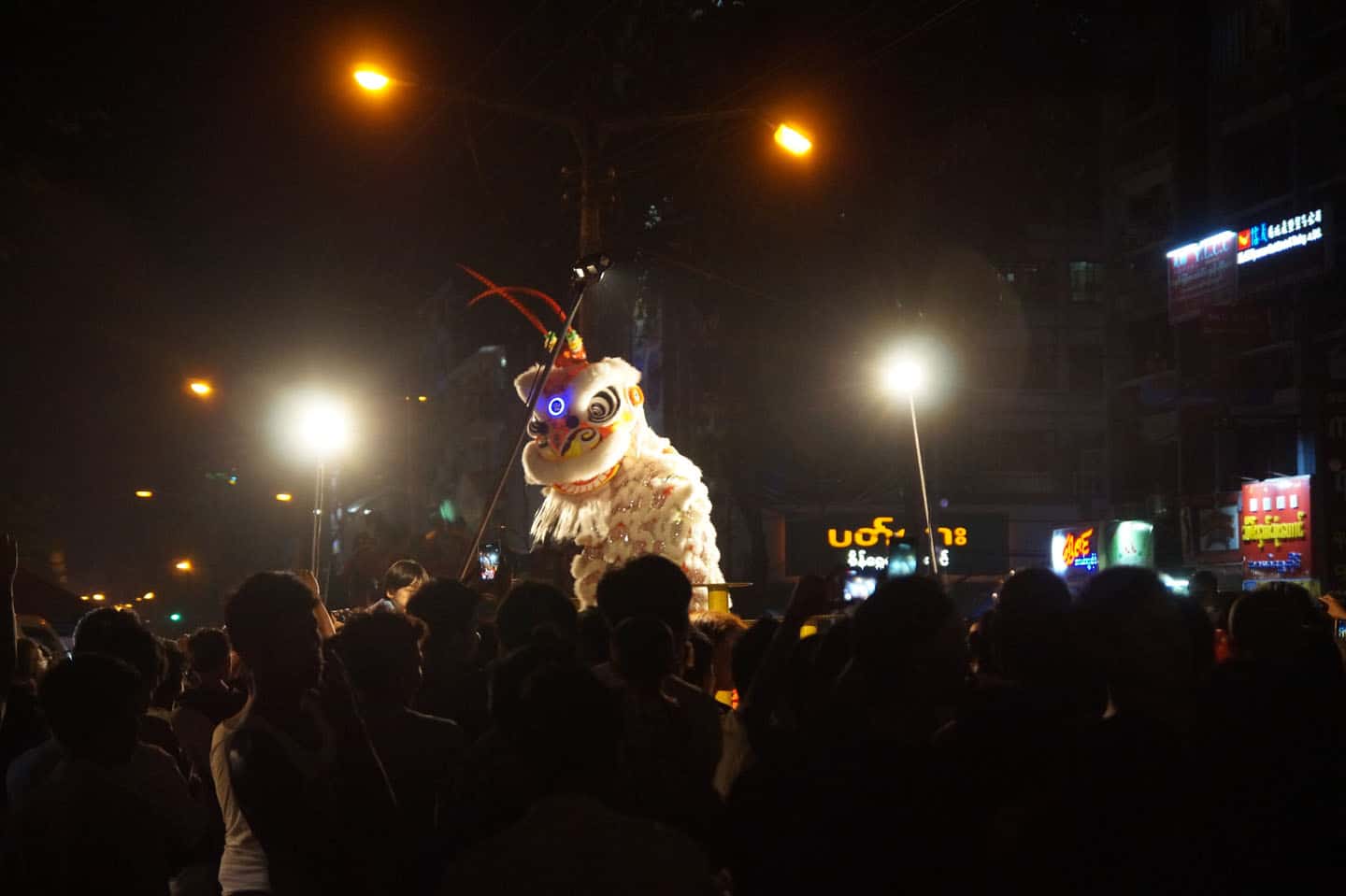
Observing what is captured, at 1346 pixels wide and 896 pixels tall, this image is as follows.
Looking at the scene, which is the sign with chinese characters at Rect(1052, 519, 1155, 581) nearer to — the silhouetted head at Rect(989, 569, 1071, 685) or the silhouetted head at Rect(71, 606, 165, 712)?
the silhouetted head at Rect(71, 606, 165, 712)

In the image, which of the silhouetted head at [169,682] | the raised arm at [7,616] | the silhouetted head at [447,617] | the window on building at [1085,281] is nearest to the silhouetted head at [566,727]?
the raised arm at [7,616]

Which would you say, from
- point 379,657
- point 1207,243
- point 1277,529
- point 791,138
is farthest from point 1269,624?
point 1207,243

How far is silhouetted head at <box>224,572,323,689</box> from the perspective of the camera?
3799 millimetres

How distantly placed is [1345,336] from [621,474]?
1051 inches

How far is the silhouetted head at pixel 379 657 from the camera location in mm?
4250

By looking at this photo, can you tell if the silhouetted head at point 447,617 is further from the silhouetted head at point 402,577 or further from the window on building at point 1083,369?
the window on building at point 1083,369

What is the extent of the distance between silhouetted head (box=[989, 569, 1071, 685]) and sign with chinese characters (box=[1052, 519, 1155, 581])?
30.1 m

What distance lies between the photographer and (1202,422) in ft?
125

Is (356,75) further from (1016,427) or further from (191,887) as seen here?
(1016,427)

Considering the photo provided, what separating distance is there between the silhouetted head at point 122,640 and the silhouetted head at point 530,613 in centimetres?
135

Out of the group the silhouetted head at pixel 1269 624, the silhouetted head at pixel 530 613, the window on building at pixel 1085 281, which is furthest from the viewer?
the window on building at pixel 1085 281

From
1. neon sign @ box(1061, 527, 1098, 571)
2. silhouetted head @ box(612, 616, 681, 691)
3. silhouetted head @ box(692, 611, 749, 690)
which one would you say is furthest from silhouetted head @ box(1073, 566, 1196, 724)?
neon sign @ box(1061, 527, 1098, 571)

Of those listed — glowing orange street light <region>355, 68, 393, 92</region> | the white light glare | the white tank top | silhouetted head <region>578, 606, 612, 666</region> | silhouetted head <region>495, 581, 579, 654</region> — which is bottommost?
the white tank top

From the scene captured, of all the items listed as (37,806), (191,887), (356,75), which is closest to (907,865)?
(37,806)
